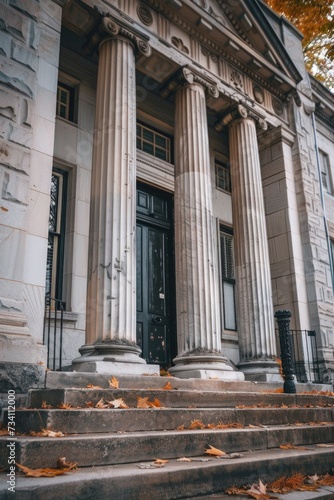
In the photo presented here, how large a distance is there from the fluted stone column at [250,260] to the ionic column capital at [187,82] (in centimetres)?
110

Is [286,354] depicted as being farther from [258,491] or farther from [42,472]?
[42,472]

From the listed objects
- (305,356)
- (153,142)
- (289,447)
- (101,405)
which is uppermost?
(153,142)

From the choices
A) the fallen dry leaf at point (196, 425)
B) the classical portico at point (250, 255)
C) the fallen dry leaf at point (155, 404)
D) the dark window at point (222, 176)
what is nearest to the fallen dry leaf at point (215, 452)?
the fallen dry leaf at point (196, 425)

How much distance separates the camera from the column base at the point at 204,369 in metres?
7.36

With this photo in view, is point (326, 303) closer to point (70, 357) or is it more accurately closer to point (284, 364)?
point (284, 364)

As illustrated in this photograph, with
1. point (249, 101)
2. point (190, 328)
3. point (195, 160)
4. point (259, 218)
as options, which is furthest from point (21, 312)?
point (249, 101)

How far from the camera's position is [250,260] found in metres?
9.77

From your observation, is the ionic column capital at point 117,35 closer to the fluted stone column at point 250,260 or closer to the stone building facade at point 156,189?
the stone building facade at point 156,189

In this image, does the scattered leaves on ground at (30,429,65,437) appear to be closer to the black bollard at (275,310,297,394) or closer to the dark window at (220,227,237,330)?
the black bollard at (275,310,297,394)

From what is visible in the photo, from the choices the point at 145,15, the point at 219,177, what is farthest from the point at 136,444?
the point at 219,177

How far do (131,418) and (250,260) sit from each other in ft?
20.8

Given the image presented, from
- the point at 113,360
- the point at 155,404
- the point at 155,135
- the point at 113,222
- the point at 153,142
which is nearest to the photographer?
the point at 155,404

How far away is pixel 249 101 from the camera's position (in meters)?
11.2

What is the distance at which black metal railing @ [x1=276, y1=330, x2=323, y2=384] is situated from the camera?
33.9 feet
